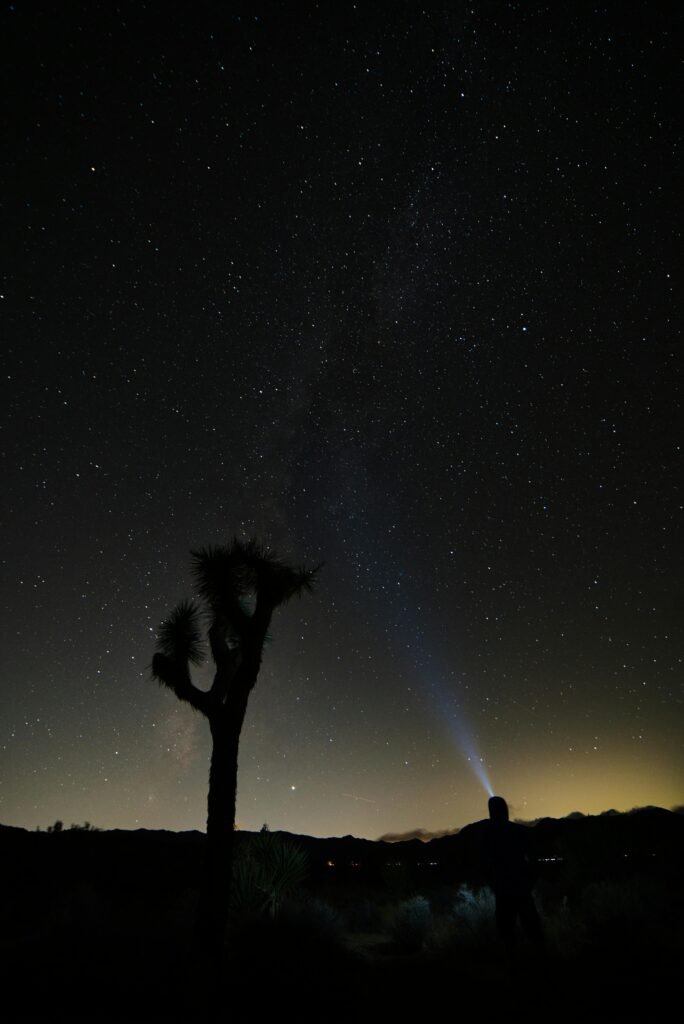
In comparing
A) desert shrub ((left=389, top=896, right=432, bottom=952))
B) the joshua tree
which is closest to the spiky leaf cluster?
the joshua tree

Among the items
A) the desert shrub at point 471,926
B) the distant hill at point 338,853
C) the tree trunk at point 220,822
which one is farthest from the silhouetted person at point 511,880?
the distant hill at point 338,853

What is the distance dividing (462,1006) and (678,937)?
2.84m

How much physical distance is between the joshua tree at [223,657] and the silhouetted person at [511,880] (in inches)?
140

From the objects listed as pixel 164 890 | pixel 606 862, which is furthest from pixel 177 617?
pixel 164 890

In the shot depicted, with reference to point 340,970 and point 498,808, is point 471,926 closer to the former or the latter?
point 340,970

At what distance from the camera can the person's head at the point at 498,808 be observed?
6676 millimetres

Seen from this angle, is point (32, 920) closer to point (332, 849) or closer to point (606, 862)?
point (606, 862)

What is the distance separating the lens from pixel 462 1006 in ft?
17.1

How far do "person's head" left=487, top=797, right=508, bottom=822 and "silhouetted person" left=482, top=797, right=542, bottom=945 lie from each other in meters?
0.09

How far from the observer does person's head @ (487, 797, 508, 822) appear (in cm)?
668

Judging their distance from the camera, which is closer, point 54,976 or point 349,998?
point 349,998

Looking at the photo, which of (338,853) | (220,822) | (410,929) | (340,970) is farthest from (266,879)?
(338,853)

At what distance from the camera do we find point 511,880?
249 inches

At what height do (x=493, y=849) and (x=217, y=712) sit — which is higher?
(x=217, y=712)
